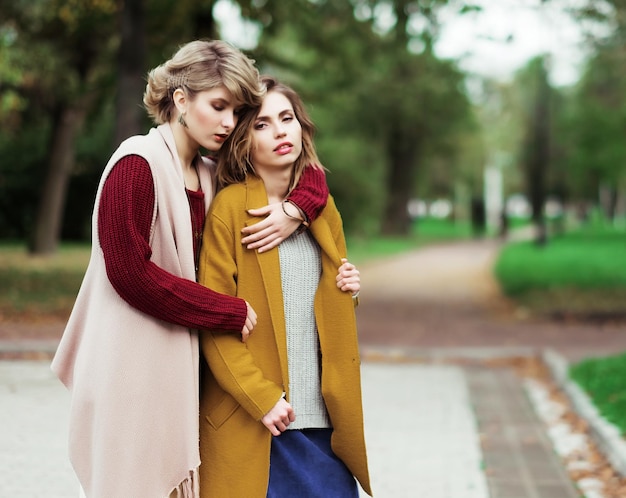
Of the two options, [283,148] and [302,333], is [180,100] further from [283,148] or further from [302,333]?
[302,333]

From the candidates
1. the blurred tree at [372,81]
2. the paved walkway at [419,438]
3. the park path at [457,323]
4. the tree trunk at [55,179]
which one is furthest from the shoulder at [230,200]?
the tree trunk at [55,179]

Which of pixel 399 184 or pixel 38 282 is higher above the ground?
pixel 38 282

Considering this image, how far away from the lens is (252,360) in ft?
9.21

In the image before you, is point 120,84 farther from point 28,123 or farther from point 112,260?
point 28,123

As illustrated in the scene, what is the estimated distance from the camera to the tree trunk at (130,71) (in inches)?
438

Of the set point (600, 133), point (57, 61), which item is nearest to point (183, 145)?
point (57, 61)

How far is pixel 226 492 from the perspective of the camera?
286 centimetres

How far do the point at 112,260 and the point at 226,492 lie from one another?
32.3 inches

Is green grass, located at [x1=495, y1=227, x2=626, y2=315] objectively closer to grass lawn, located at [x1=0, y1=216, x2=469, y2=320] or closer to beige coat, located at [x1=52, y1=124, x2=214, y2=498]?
grass lawn, located at [x1=0, y1=216, x2=469, y2=320]

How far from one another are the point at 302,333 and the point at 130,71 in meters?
8.93

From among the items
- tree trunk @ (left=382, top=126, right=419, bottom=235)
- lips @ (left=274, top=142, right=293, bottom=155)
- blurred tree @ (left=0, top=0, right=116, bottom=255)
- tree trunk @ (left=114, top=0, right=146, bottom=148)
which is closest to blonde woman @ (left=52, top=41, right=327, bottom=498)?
lips @ (left=274, top=142, right=293, bottom=155)

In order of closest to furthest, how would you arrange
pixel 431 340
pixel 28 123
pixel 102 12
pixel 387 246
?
pixel 431 340
pixel 102 12
pixel 28 123
pixel 387 246

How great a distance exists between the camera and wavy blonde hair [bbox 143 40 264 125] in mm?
2736

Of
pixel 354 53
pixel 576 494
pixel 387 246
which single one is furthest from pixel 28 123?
pixel 576 494
